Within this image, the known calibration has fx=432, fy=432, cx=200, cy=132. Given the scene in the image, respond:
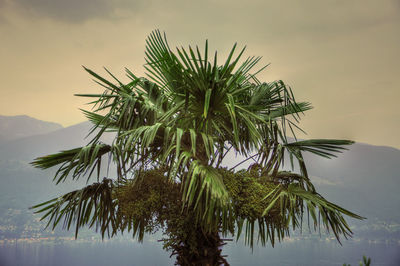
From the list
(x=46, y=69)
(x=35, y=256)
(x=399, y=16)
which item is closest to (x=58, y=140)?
(x=35, y=256)

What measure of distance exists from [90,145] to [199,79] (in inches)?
40.5

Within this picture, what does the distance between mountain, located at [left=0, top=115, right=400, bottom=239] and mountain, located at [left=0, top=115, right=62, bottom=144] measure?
156 inches

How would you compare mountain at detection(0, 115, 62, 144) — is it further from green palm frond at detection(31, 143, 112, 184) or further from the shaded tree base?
the shaded tree base

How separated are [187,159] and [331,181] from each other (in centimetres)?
6867

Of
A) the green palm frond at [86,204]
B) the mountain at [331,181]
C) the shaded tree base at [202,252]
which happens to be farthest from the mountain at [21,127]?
the shaded tree base at [202,252]

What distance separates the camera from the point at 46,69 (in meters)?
36.1

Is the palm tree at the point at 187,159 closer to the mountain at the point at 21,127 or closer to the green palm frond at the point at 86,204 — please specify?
the green palm frond at the point at 86,204

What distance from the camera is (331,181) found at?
225 ft

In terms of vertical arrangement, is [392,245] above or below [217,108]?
below

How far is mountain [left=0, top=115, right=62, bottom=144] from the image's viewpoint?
273 ft

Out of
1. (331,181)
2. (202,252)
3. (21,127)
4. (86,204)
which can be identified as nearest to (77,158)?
(86,204)

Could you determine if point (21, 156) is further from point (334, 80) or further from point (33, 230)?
point (334, 80)

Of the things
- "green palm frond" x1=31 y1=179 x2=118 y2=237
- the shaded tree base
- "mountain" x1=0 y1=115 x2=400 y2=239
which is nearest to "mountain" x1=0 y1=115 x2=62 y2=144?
"mountain" x1=0 y1=115 x2=400 y2=239

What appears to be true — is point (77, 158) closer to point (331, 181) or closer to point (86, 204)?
point (86, 204)
